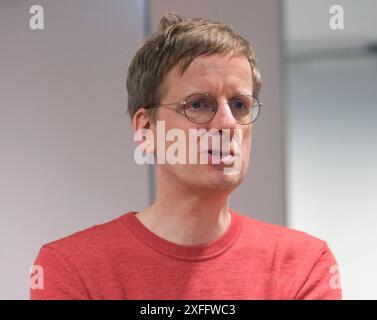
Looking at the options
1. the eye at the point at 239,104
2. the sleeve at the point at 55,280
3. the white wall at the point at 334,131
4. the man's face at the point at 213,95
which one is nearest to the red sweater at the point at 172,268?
the sleeve at the point at 55,280

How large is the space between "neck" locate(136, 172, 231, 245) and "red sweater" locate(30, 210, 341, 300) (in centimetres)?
2

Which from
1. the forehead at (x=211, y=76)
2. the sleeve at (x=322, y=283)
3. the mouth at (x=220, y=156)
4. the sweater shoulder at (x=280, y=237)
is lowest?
the sleeve at (x=322, y=283)

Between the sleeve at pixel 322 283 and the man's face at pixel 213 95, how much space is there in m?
0.22

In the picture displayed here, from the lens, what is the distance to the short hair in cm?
94

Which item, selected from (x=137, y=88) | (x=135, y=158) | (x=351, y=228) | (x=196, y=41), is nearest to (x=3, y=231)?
(x=135, y=158)

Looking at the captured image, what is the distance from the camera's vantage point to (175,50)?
0.94 m

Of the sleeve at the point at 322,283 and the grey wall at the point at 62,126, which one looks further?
the grey wall at the point at 62,126

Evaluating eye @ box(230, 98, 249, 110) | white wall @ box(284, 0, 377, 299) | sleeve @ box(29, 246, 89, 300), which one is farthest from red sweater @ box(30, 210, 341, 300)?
white wall @ box(284, 0, 377, 299)

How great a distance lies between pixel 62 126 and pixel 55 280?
0.38 meters

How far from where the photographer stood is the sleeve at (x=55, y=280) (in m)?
0.90

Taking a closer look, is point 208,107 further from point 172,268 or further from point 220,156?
point 172,268

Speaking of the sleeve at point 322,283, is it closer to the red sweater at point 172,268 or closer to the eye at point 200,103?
the red sweater at point 172,268

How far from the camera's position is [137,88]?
40.0 inches

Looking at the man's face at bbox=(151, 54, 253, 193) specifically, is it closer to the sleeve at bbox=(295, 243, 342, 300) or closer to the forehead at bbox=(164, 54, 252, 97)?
the forehead at bbox=(164, 54, 252, 97)
